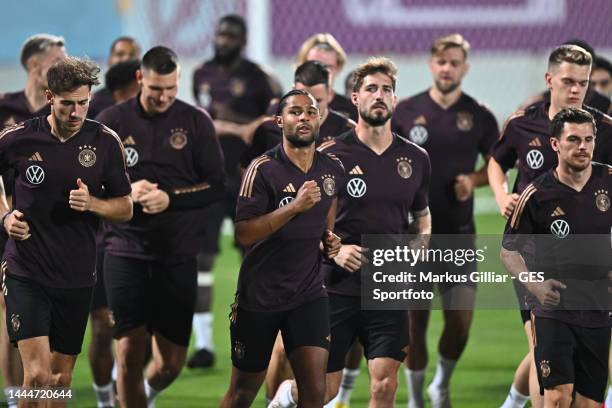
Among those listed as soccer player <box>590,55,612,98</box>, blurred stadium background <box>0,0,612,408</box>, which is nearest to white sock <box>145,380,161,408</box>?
blurred stadium background <box>0,0,612,408</box>

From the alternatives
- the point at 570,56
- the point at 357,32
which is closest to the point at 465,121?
the point at 570,56

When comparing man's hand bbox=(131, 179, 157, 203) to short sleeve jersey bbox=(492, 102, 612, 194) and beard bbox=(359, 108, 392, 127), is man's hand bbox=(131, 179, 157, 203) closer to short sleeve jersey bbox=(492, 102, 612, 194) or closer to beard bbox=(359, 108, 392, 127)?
beard bbox=(359, 108, 392, 127)

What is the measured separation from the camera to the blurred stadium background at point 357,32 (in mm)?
14484

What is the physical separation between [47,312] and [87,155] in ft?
2.62

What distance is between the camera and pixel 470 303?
8977 mm

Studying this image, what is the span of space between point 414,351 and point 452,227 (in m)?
0.83

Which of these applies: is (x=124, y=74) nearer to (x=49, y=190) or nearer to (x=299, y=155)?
(x=49, y=190)

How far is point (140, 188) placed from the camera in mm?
7891

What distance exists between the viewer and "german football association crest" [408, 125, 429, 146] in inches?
360

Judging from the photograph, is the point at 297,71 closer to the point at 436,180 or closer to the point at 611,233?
the point at 436,180

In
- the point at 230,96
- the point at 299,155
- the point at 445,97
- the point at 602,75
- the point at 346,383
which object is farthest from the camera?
the point at 230,96

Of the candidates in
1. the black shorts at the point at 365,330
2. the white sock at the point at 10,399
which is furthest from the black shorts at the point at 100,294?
the black shorts at the point at 365,330

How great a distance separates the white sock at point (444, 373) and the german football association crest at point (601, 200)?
2137 millimetres

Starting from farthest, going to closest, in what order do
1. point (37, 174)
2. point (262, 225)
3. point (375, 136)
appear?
point (375, 136) < point (37, 174) < point (262, 225)
